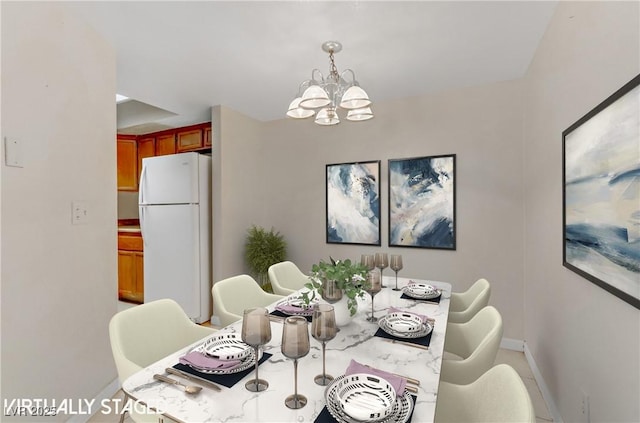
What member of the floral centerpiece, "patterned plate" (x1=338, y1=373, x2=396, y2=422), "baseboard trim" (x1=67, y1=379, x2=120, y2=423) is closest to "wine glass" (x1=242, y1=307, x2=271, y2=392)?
"patterned plate" (x1=338, y1=373, x2=396, y2=422)

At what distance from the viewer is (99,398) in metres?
2.01

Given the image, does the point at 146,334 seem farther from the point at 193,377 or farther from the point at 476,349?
the point at 476,349

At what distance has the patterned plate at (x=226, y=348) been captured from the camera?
44.2 inches

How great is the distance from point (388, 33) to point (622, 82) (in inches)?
53.5

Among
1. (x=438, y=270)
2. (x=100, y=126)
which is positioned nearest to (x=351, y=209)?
(x=438, y=270)

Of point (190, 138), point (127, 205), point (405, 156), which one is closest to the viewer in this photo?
point (405, 156)

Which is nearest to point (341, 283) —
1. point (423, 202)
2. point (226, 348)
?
point (226, 348)

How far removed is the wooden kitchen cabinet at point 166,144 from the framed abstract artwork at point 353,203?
2.23 meters

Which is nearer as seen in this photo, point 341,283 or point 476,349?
point 476,349

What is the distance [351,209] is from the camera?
3451 mm

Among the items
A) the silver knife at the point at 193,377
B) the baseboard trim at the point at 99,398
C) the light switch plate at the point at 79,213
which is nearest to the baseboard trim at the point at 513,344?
the silver knife at the point at 193,377

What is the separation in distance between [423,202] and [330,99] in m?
1.56

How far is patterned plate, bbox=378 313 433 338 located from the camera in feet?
4.42

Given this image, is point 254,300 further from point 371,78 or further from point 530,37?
point 530,37
